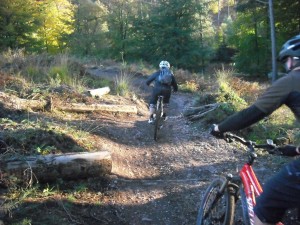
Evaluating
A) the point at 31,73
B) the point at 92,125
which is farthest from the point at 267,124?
the point at 31,73

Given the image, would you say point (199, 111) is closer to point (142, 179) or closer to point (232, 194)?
point (142, 179)

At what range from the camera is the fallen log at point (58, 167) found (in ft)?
16.6

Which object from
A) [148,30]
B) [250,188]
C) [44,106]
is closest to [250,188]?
[250,188]

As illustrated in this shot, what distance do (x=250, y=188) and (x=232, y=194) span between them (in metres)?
0.35

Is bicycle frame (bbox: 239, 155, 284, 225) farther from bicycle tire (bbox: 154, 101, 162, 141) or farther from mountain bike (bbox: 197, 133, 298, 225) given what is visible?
bicycle tire (bbox: 154, 101, 162, 141)

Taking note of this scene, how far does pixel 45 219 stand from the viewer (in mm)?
4453

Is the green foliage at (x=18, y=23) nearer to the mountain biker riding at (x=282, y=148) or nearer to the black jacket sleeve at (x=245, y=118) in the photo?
the black jacket sleeve at (x=245, y=118)

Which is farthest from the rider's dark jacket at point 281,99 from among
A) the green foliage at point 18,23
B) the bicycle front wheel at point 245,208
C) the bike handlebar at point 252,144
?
the green foliage at point 18,23

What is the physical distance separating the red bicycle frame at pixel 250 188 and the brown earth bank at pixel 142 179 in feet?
5.67

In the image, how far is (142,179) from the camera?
6.39m

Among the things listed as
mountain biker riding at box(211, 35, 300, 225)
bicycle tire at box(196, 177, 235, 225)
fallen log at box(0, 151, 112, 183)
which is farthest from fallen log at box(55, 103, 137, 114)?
mountain biker riding at box(211, 35, 300, 225)

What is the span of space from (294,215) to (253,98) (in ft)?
23.7

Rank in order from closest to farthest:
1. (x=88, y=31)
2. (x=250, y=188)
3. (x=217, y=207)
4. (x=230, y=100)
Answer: (x=250, y=188) → (x=217, y=207) → (x=230, y=100) → (x=88, y=31)

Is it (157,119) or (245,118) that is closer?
(245,118)
